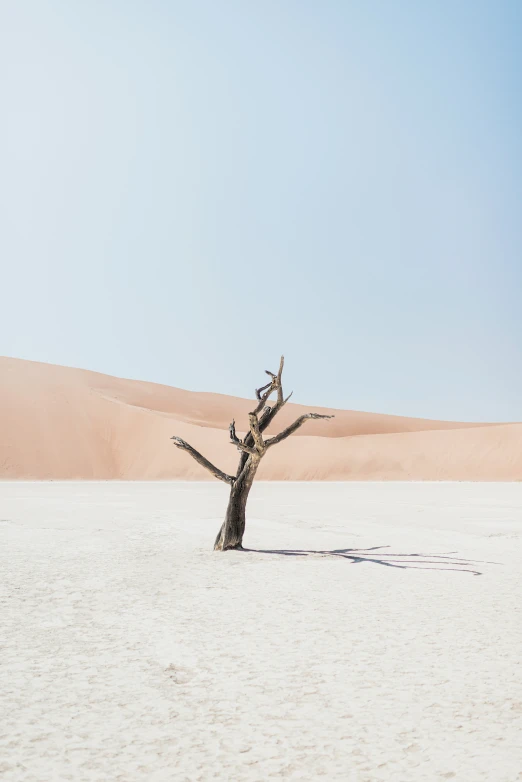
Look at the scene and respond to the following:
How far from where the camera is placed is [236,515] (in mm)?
13617

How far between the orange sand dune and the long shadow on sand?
1833 inches

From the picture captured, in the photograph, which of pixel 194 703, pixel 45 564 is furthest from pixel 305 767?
pixel 45 564

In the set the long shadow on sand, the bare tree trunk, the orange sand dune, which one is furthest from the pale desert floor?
the orange sand dune

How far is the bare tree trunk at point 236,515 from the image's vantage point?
1342 centimetres

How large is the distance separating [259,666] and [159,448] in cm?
6105

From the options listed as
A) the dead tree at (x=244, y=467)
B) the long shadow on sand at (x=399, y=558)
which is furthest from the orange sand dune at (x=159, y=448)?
the long shadow on sand at (x=399, y=558)

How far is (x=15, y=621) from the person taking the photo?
24.3 feet

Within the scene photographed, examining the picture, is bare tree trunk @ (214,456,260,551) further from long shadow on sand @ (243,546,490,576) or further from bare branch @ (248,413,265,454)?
long shadow on sand @ (243,546,490,576)

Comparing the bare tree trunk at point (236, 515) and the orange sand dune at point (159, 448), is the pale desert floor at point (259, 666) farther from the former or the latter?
the orange sand dune at point (159, 448)

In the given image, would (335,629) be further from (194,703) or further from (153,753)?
(153,753)

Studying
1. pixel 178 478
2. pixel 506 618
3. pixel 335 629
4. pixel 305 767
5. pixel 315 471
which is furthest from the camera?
pixel 315 471

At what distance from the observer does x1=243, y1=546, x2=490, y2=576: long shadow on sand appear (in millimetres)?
11391

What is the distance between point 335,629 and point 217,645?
1.24 m

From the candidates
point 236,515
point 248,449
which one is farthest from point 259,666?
point 248,449
